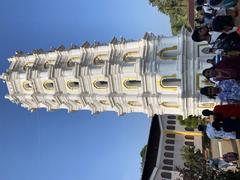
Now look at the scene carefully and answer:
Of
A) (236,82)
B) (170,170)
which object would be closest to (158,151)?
(170,170)

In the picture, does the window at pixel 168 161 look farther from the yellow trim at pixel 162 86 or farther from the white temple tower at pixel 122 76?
the yellow trim at pixel 162 86

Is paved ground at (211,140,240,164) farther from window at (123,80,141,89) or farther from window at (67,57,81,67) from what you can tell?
window at (67,57,81,67)

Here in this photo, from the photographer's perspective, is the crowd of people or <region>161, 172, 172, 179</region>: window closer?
the crowd of people

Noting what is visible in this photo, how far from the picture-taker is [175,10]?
69125 mm

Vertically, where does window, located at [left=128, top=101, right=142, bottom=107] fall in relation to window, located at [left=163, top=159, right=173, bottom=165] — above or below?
above

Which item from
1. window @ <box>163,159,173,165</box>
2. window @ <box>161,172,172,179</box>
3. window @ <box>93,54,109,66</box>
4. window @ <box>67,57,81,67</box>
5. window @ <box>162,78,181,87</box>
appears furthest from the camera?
window @ <box>163,159,173,165</box>

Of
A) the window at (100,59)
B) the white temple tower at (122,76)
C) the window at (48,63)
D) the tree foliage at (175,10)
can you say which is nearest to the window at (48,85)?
the white temple tower at (122,76)

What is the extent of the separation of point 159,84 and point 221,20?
54.1 feet

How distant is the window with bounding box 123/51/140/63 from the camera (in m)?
30.3

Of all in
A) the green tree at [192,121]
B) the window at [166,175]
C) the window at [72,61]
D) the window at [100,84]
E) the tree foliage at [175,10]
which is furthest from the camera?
the tree foliage at [175,10]

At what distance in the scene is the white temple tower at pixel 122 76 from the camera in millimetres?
28828

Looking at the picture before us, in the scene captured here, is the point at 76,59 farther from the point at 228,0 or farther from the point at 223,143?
the point at 228,0

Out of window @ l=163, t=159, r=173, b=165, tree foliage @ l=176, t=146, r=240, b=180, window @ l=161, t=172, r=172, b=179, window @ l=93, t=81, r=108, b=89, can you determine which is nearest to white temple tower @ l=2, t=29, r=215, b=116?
window @ l=93, t=81, r=108, b=89

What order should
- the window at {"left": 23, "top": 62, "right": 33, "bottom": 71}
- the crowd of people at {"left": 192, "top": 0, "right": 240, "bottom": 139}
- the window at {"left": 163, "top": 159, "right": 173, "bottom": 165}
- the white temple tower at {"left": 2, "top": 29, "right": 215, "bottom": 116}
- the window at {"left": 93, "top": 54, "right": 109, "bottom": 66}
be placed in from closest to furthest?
the crowd of people at {"left": 192, "top": 0, "right": 240, "bottom": 139}
the white temple tower at {"left": 2, "top": 29, "right": 215, "bottom": 116}
the window at {"left": 93, "top": 54, "right": 109, "bottom": 66}
the window at {"left": 23, "top": 62, "right": 33, "bottom": 71}
the window at {"left": 163, "top": 159, "right": 173, "bottom": 165}
